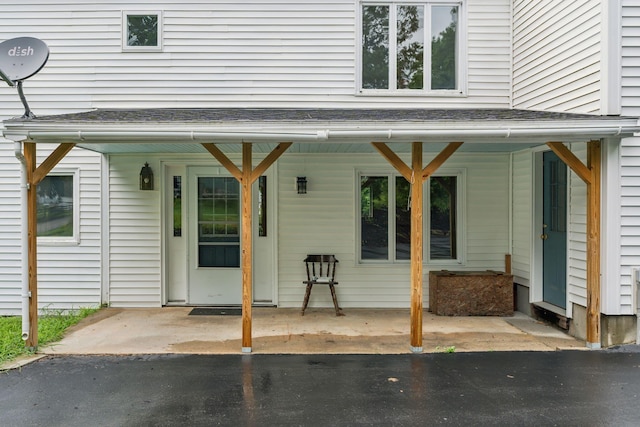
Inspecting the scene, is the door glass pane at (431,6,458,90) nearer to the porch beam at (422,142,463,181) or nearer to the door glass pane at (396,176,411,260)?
the door glass pane at (396,176,411,260)

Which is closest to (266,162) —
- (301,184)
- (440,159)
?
(440,159)

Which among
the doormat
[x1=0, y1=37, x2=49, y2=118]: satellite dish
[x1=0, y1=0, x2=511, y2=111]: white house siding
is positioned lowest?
the doormat

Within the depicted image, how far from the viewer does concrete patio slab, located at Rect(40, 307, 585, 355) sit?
516cm

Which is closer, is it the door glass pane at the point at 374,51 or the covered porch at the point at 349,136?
the covered porch at the point at 349,136

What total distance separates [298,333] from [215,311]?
68.3 inches

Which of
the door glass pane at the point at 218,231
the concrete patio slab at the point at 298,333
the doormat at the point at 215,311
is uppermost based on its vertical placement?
the door glass pane at the point at 218,231

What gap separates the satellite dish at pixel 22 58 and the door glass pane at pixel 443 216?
5.44m

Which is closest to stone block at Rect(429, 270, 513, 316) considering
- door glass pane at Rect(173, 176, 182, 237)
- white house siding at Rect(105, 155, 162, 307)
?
door glass pane at Rect(173, 176, 182, 237)

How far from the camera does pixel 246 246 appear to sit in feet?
16.3

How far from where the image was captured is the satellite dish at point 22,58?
5.12 m

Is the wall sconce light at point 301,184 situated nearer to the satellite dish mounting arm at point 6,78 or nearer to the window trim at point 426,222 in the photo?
the window trim at point 426,222

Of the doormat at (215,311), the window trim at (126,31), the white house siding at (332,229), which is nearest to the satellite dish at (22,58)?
the window trim at (126,31)

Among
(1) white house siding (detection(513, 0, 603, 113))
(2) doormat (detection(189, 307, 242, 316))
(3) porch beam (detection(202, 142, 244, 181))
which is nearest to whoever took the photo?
(3) porch beam (detection(202, 142, 244, 181))

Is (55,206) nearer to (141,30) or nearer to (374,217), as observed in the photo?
(141,30)
